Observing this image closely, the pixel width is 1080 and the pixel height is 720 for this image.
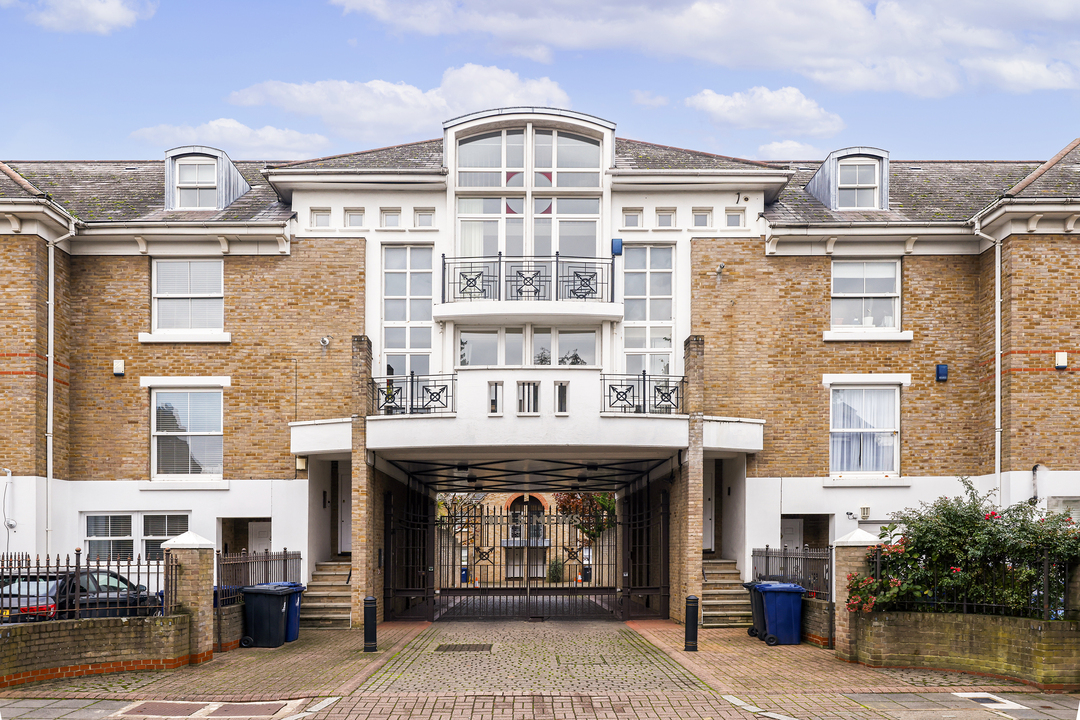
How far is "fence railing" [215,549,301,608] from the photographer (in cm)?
1598

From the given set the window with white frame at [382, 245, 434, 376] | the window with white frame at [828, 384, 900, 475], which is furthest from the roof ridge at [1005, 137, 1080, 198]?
the window with white frame at [382, 245, 434, 376]

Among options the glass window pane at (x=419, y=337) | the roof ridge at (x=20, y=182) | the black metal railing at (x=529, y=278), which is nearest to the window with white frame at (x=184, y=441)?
the glass window pane at (x=419, y=337)

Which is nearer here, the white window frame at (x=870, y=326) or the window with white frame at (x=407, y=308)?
the white window frame at (x=870, y=326)

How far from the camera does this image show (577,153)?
2162cm

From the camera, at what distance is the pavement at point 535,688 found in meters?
10.9

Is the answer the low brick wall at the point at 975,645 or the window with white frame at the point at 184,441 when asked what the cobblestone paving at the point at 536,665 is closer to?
the low brick wall at the point at 975,645

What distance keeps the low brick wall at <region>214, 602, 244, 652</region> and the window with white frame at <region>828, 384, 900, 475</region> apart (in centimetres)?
1194

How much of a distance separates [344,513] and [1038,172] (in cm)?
1659

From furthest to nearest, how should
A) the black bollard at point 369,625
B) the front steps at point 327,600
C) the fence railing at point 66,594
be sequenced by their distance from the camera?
the front steps at point 327,600 → the black bollard at point 369,625 → the fence railing at point 66,594

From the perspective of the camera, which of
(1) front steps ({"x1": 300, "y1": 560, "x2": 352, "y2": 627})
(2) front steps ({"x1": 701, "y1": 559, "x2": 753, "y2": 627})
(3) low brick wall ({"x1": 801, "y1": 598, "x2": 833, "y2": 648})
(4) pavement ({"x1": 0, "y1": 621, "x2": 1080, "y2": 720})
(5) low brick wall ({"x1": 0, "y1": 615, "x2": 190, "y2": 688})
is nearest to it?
(4) pavement ({"x1": 0, "y1": 621, "x2": 1080, "y2": 720})

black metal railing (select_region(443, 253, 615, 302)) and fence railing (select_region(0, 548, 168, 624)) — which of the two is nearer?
fence railing (select_region(0, 548, 168, 624))

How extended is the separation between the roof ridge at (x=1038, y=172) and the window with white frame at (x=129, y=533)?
1791cm

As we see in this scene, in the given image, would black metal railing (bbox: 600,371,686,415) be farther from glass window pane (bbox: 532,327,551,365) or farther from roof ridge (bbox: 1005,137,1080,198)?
roof ridge (bbox: 1005,137,1080,198)

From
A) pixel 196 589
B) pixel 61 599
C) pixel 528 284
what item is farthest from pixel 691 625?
pixel 61 599
